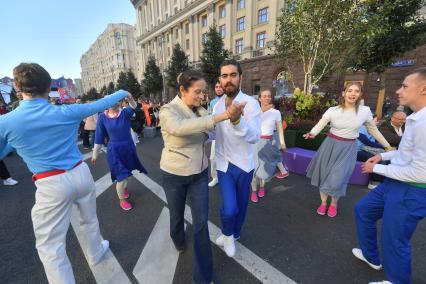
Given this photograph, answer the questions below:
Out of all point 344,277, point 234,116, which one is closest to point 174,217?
point 234,116

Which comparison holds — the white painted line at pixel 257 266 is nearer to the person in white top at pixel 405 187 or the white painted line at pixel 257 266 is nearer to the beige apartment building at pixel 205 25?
the person in white top at pixel 405 187

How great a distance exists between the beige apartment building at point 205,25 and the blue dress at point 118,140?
15.4 metres

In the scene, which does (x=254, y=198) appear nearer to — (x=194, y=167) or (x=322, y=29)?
(x=194, y=167)

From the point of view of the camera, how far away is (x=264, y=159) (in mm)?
3982

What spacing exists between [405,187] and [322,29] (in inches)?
354

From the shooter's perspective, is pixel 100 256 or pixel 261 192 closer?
pixel 100 256

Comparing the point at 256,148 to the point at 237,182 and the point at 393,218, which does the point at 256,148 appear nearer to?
the point at 237,182

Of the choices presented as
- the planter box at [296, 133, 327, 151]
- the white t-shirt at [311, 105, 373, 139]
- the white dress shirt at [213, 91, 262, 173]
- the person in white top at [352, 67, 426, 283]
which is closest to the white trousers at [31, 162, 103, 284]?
the white dress shirt at [213, 91, 262, 173]

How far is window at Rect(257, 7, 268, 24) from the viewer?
2623 cm

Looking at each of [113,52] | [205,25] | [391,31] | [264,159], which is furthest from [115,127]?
[113,52]

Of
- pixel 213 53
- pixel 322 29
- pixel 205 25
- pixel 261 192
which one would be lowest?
pixel 261 192

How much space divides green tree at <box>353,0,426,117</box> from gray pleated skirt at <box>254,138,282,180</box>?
25.6 ft

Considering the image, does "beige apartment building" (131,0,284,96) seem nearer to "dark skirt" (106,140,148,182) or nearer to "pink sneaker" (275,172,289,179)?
"pink sneaker" (275,172,289,179)

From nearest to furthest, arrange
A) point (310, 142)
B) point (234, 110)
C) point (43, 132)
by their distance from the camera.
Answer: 1. point (234, 110)
2. point (43, 132)
3. point (310, 142)
